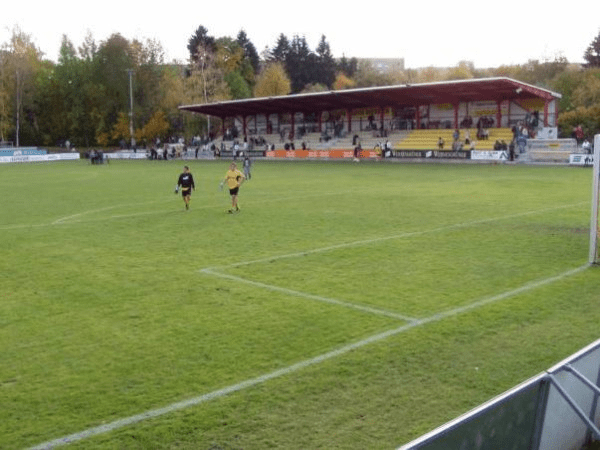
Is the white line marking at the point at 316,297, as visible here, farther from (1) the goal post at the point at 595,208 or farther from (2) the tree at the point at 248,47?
(2) the tree at the point at 248,47

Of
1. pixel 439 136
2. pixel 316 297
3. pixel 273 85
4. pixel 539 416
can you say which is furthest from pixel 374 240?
pixel 273 85

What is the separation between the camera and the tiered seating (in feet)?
160

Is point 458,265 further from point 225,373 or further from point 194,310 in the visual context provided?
point 225,373

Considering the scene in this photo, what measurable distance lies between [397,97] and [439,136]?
5.00 meters

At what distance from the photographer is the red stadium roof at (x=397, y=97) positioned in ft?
157

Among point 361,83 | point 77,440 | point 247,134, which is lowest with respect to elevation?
point 77,440

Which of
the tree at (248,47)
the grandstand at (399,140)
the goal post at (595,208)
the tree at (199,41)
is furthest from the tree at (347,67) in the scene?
the goal post at (595,208)

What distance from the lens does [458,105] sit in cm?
5441

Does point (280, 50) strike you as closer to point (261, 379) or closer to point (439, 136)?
point (439, 136)

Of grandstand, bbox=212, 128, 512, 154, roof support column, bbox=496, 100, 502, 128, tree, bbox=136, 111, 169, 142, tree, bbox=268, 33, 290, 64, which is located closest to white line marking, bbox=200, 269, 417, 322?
grandstand, bbox=212, 128, 512, 154

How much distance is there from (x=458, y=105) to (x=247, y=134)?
2572 centimetres

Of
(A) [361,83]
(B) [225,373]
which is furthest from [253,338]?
(A) [361,83]

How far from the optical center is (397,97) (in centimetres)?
5519

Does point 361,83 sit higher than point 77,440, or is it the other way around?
point 361,83
